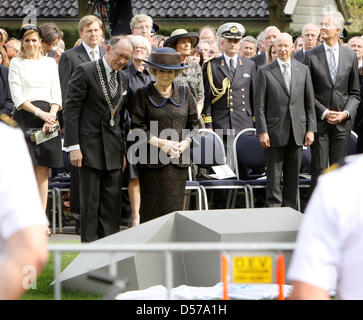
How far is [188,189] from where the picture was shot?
1051 centimetres

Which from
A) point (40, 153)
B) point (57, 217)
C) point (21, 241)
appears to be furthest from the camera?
point (57, 217)

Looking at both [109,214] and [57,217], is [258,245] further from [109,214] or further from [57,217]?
[57,217]

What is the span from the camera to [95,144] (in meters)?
8.82

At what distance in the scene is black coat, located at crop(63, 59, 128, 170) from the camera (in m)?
8.69

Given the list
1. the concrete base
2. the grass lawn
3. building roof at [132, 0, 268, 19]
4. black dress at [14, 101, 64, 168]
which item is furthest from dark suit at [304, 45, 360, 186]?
building roof at [132, 0, 268, 19]

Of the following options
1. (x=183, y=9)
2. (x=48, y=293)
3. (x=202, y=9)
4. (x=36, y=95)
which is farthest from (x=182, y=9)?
(x=48, y=293)

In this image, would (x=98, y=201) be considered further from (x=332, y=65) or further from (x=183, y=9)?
(x=183, y=9)

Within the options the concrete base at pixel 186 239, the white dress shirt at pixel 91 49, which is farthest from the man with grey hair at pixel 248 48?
the concrete base at pixel 186 239

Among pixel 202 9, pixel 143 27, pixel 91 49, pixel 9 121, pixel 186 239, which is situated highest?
pixel 9 121

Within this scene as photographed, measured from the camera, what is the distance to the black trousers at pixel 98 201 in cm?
887

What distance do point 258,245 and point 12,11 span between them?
1411 inches

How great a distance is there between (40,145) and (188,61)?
2.31 meters

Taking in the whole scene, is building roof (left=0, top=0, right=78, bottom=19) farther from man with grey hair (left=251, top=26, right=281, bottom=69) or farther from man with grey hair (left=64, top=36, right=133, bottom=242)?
man with grey hair (left=64, top=36, right=133, bottom=242)
